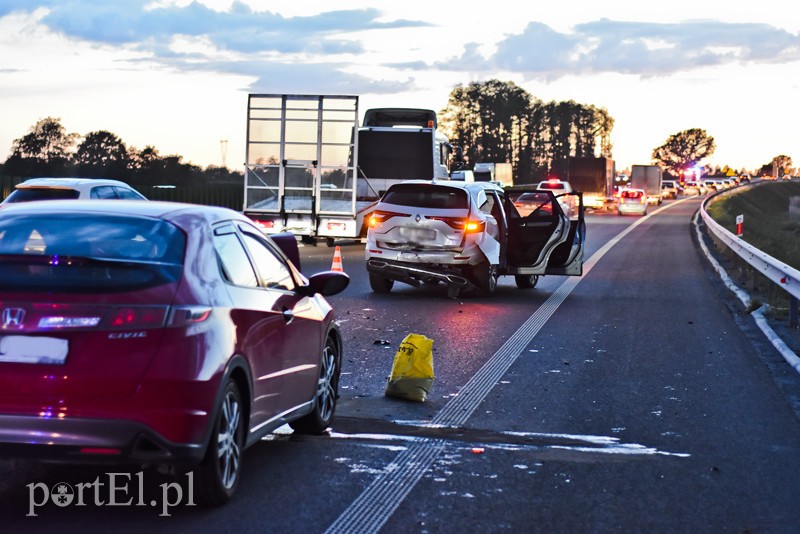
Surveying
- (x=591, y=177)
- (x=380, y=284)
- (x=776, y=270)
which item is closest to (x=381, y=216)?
(x=380, y=284)

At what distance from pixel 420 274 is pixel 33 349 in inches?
495

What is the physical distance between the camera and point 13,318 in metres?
5.61

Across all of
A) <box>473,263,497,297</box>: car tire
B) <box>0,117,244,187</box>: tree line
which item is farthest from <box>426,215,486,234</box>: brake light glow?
<box>0,117,244,187</box>: tree line

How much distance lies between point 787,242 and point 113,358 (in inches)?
1832

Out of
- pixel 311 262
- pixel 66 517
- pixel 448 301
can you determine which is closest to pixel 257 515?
pixel 66 517

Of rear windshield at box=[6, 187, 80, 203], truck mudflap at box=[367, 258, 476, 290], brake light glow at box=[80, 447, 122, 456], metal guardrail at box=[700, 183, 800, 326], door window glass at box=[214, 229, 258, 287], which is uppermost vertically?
door window glass at box=[214, 229, 258, 287]

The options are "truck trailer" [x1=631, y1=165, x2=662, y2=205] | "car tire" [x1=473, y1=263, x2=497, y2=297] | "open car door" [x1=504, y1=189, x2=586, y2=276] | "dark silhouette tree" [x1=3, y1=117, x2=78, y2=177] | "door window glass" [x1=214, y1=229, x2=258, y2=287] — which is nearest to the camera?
"door window glass" [x1=214, y1=229, x2=258, y2=287]

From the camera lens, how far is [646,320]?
15828 millimetres

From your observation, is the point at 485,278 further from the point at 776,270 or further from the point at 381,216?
the point at 776,270

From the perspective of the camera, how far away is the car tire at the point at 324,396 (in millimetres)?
7875

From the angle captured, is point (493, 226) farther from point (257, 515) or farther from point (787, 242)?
point (787, 242)

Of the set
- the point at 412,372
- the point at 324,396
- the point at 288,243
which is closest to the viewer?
the point at 324,396

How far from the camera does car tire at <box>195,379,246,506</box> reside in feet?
19.5

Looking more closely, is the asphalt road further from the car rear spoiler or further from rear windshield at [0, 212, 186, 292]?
the car rear spoiler
